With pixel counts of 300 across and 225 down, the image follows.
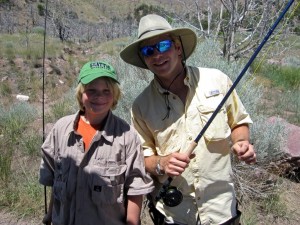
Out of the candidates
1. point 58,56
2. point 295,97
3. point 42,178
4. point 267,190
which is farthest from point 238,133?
point 58,56

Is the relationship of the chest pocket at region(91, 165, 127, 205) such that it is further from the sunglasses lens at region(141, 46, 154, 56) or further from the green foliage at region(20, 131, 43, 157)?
the green foliage at region(20, 131, 43, 157)

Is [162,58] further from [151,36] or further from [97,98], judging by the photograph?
[97,98]

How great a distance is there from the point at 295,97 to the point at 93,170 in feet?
21.4

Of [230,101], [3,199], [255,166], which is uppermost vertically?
[230,101]

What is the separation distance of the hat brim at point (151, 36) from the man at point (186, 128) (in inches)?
0.5

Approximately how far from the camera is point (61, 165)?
2051 mm

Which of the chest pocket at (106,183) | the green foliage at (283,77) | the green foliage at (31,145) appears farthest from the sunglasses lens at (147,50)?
the green foliage at (283,77)

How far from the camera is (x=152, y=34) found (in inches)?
→ 80.5

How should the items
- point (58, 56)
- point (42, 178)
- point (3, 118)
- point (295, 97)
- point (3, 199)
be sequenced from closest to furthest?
point (42, 178)
point (3, 199)
point (3, 118)
point (295, 97)
point (58, 56)

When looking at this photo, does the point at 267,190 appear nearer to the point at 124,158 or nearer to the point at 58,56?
the point at 124,158

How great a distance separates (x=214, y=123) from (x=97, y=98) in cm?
68

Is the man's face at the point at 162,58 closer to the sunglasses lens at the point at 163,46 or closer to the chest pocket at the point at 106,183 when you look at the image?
the sunglasses lens at the point at 163,46

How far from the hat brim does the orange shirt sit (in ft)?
1.68

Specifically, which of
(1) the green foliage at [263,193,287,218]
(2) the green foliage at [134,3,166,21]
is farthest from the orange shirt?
(2) the green foliage at [134,3,166,21]
